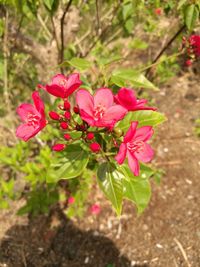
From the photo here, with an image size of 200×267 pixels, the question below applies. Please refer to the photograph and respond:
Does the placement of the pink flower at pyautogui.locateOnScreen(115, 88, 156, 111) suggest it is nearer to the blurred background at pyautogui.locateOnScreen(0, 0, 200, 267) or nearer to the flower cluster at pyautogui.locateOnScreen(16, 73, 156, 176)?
the flower cluster at pyautogui.locateOnScreen(16, 73, 156, 176)

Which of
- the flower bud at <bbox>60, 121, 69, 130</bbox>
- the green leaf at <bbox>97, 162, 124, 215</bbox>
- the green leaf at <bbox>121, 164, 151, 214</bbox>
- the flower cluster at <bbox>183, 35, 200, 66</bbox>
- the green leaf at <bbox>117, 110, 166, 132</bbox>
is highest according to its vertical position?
the flower cluster at <bbox>183, 35, 200, 66</bbox>

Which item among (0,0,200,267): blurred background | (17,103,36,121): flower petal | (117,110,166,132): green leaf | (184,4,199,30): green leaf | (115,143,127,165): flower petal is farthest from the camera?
(0,0,200,267): blurred background

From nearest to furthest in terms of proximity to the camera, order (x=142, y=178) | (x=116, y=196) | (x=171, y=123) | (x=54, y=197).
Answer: (x=116, y=196), (x=142, y=178), (x=54, y=197), (x=171, y=123)

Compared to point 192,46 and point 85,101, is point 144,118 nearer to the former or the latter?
point 85,101

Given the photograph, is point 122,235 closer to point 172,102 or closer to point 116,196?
point 116,196

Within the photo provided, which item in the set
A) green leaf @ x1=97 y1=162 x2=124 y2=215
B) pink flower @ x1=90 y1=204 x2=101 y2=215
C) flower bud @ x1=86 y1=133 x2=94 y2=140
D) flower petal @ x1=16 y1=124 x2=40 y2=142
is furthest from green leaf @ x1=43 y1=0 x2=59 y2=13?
Answer: pink flower @ x1=90 y1=204 x2=101 y2=215

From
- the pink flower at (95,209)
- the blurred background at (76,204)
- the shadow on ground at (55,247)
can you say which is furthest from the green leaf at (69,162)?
the pink flower at (95,209)

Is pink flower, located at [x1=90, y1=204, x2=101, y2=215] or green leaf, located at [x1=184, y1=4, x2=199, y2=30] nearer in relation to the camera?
green leaf, located at [x1=184, y1=4, x2=199, y2=30]

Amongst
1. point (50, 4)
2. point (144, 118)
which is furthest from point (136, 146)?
point (50, 4)

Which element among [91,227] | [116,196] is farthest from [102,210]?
[116,196]

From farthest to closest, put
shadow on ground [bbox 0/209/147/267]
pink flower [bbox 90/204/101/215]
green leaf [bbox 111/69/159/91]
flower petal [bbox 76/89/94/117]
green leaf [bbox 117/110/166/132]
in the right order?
pink flower [bbox 90/204/101/215] < shadow on ground [bbox 0/209/147/267] < green leaf [bbox 111/69/159/91] < green leaf [bbox 117/110/166/132] < flower petal [bbox 76/89/94/117]
